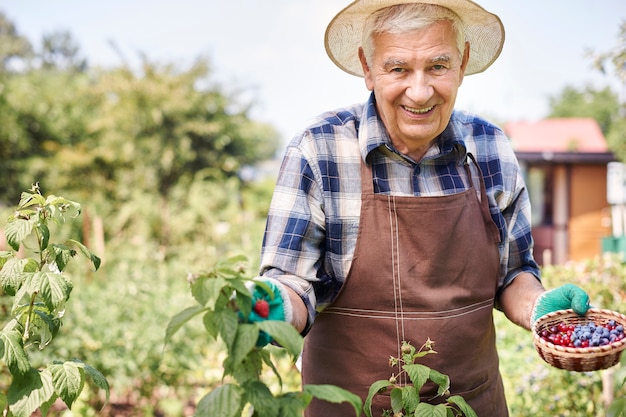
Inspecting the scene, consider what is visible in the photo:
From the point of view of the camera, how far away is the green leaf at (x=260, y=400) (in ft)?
3.63

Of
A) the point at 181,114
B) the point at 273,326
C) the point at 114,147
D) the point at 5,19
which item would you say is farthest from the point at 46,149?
the point at 5,19

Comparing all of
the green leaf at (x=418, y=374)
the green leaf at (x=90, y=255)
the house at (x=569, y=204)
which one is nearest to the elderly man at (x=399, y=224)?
the green leaf at (x=418, y=374)

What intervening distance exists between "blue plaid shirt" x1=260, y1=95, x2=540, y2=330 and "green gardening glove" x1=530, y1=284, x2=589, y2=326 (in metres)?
0.21

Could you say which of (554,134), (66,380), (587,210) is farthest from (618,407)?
(554,134)

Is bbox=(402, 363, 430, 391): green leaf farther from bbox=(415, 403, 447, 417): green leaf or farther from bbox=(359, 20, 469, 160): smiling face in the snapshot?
bbox=(359, 20, 469, 160): smiling face

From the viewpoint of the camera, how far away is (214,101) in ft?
37.0

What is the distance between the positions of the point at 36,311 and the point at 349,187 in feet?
2.91

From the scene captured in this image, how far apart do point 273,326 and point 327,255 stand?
710 mm

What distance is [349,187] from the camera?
1851 millimetres

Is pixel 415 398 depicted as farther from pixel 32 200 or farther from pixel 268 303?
pixel 32 200

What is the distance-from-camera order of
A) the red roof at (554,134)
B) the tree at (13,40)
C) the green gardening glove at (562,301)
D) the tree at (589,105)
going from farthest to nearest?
the tree at (13,40) → the tree at (589,105) → the red roof at (554,134) → the green gardening glove at (562,301)

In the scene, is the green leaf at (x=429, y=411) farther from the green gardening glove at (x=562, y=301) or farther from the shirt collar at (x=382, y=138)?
the shirt collar at (x=382, y=138)

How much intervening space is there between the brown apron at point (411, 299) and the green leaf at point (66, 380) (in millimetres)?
733

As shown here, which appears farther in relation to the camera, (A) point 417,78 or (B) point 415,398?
(A) point 417,78
